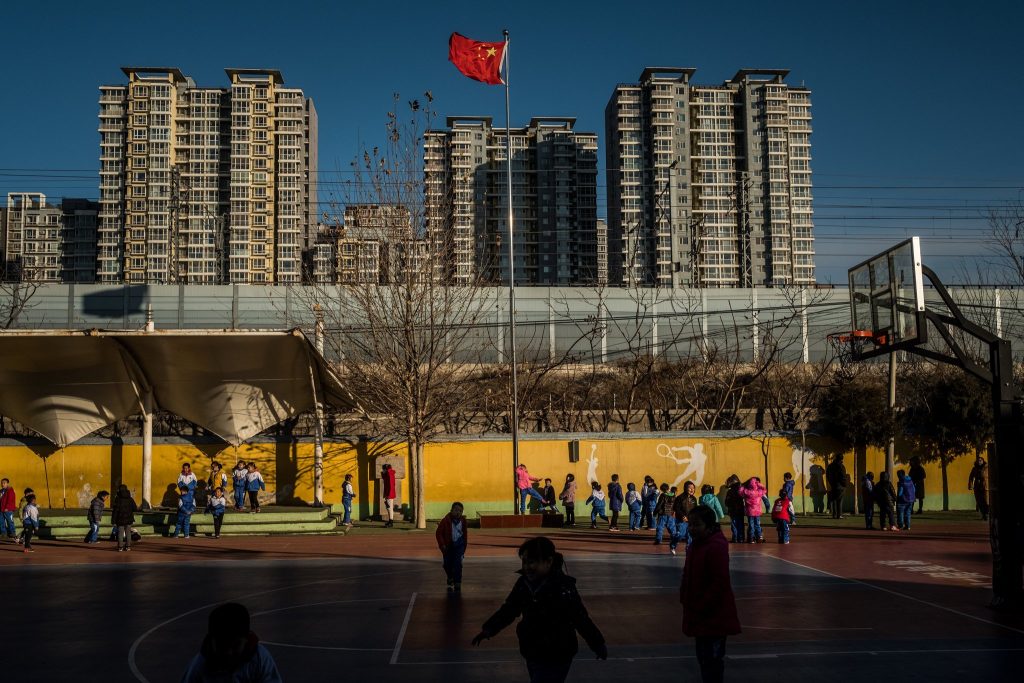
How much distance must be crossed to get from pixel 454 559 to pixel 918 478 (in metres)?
19.1

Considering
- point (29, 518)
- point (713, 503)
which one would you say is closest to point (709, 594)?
point (713, 503)

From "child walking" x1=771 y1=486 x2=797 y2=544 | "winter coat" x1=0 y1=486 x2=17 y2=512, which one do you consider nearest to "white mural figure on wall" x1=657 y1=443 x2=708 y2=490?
"child walking" x1=771 y1=486 x2=797 y2=544

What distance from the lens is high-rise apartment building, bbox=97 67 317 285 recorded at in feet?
372

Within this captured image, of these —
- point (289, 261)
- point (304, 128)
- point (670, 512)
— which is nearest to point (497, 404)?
point (670, 512)

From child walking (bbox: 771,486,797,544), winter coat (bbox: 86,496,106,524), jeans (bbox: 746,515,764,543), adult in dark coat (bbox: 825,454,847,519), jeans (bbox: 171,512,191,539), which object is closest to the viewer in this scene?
child walking (bbox: 771,486,797,544)

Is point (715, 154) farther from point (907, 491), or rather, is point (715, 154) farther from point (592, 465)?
point (907, 491)

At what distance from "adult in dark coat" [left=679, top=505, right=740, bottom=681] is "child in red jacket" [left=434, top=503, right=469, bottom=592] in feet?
24.3

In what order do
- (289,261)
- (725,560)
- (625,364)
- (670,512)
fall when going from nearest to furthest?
(725,560)
(670,512)
(625,364)
(289,261)

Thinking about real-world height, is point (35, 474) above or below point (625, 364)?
below

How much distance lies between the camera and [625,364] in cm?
3691

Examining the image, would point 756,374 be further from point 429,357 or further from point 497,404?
point 429,357

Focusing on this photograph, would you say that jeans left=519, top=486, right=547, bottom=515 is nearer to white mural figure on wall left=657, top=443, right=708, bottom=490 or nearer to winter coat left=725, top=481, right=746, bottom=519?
white mural figure on wall left=657, top=443, right=708, bottom=490

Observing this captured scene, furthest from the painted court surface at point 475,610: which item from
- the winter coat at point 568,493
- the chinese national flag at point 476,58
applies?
the chinese national flag at point 476,58

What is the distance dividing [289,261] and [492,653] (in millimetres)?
109055
